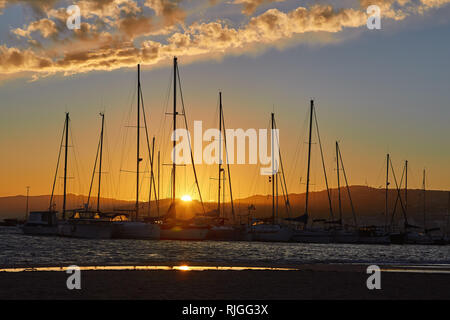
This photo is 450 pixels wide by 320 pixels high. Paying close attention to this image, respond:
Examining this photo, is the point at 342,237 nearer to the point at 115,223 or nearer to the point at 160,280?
the point at 115,223

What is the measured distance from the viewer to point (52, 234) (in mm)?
85125

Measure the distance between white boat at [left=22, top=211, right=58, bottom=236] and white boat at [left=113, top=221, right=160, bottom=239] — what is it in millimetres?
16486

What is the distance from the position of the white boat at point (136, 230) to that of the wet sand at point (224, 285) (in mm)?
53013

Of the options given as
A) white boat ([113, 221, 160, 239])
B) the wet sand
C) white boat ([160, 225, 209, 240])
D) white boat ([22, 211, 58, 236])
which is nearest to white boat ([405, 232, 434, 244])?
white boat ([160, 225, 209, 240])

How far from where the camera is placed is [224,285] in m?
16.9

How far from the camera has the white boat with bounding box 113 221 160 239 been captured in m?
72.9

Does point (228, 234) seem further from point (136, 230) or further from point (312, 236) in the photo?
point (136, 230)

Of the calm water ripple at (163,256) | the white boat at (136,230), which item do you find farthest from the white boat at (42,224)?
the calm water ripple at (163,256)

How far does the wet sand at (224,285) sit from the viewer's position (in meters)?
14.7

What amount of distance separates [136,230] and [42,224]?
2332 centimetres

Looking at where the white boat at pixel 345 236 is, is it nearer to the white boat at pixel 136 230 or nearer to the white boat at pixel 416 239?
the white boat at pixel 416 239
